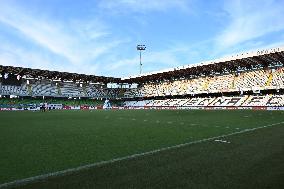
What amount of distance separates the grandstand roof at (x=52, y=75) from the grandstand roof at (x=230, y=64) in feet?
44.4

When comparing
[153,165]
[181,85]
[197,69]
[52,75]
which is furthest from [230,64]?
[153,165]

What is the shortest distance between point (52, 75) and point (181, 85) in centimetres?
3540

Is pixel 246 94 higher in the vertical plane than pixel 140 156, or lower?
higher

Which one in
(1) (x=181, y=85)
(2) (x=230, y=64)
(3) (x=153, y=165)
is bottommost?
(3) (x=153, y=165)

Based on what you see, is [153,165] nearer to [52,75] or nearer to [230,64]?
[230,64]

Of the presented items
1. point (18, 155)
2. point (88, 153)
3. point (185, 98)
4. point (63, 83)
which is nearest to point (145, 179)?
point (88, 153)

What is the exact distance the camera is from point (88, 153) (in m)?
8.69

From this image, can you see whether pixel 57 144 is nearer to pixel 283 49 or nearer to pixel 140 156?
pixel 140 156

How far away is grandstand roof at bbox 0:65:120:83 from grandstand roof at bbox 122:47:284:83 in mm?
13519

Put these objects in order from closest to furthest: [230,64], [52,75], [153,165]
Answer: [153,165], [230,64], [52,75]

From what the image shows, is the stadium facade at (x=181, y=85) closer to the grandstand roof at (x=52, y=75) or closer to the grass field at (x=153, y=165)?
the grandstand roof at (x=52, y=75)

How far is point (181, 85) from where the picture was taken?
74.3m

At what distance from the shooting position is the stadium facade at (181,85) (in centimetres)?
5386

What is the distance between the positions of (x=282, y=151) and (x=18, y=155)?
8.06 meters
